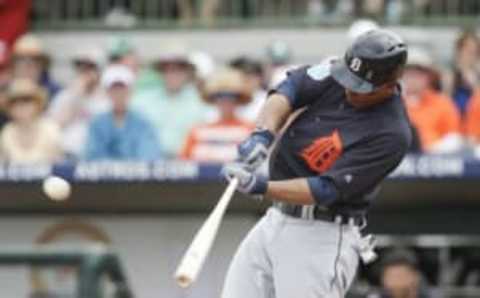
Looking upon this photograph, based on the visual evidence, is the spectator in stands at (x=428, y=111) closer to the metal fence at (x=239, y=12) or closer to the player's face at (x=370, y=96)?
the metal fence at (x=239, y=12)

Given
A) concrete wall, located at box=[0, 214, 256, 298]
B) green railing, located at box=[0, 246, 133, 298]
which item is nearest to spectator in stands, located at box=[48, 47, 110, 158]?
concrete wall, located at box=[0, 214, 256, 298]

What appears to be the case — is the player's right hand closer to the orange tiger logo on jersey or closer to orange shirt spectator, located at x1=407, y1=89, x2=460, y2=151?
the orange tiger logo on jersey

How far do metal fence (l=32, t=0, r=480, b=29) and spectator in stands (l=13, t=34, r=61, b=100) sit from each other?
0.81m

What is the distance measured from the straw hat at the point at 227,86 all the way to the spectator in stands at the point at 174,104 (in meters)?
0.21

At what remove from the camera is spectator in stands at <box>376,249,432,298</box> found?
33.0 ft

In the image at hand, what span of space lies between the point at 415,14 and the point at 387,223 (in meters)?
2.01

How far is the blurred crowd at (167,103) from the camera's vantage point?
11023 millimetres

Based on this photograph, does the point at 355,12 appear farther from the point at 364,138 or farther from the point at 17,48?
the point at 364,138

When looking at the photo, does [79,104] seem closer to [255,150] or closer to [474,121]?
[474,121]

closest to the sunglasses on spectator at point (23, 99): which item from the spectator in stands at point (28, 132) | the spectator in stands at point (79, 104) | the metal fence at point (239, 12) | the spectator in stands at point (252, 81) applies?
the spectator in stands at point (28, 132)

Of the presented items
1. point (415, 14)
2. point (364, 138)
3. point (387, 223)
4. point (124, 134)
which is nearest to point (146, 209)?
point (124, 134)

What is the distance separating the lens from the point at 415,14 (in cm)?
1270

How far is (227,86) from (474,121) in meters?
1.56

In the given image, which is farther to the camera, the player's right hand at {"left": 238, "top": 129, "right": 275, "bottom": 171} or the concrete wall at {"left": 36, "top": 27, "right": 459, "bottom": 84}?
the concrete wall at {"left": 36, "top": 27, "right": 459, "bottom": 84}
